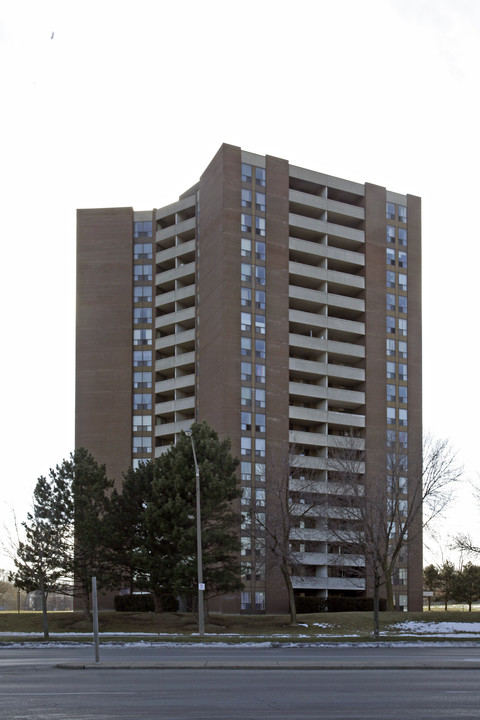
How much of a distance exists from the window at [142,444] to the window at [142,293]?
14150 millimetres

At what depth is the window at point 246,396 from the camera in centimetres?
7500

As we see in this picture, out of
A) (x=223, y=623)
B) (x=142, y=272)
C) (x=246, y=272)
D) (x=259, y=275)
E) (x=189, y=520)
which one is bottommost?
(x=223, y=623)

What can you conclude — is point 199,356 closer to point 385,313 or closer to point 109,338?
point 109,338

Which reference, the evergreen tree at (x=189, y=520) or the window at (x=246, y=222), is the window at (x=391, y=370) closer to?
the window at (x=246, y=222)

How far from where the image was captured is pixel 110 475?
8169 cm

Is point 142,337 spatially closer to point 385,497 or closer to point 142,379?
point 142,379

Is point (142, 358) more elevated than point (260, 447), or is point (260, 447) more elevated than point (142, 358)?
point (142, 358)

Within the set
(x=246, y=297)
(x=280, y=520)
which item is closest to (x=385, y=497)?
(x=280, y=520)

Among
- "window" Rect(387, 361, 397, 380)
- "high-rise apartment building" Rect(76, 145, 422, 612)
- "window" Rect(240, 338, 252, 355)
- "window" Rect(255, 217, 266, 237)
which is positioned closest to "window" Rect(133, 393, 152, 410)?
"high-rise apartment building" Rect(76, 145, 422, 612)

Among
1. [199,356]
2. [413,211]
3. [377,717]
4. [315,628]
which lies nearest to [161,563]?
[315,628]

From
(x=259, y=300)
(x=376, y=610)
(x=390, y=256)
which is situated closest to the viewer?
(x=376, y=610)

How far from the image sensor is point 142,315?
3381 inches

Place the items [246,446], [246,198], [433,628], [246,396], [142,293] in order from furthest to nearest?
[142,293], [246,198], [246,396], [246,446], [433,628]

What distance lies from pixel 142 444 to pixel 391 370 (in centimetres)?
2562
